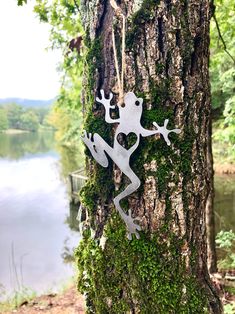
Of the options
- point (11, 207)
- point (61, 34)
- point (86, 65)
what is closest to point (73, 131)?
point (11, 207)

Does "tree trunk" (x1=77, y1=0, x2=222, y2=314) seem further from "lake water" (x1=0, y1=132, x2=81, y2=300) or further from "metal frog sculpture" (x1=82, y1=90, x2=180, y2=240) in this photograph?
"lake water" (x1=0, y1=132, x2=81, y2=300)

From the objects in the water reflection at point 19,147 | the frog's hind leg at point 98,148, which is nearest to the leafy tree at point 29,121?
the water reflection at point 19,147

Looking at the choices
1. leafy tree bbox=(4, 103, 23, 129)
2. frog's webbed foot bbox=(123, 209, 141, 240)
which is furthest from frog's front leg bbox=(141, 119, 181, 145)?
leafy tree bbox=(4, 103, 23, 129)

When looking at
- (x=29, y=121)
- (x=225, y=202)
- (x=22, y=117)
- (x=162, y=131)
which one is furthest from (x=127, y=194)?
(x=29, y=121)

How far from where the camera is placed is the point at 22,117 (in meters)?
38.8

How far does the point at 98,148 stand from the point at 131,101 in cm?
20

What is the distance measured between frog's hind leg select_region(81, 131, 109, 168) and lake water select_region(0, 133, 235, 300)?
Answer: 16.9ft

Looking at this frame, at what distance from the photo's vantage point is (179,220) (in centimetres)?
113

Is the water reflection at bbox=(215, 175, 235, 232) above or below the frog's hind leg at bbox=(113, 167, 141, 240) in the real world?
below

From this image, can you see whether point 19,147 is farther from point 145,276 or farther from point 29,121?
point 145,276

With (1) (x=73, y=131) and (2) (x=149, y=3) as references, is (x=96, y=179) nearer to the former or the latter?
(2) (x=149, y=3)

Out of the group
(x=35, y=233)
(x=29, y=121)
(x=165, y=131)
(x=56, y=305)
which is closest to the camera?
(x=165, y=131)

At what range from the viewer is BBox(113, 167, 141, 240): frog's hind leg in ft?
3.64

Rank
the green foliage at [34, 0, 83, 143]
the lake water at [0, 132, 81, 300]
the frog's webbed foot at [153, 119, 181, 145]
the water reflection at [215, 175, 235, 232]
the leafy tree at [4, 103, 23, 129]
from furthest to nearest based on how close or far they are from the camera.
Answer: the leafy tree at [4, 103, 23, 129] < the water reflection at [215, 175, 235, 232] < the lake water at [0, 132, 81, 300] < the green foliage at [34, 0, 83, 143] < the frog's webbed foot at [153, 119, 181, 145]
